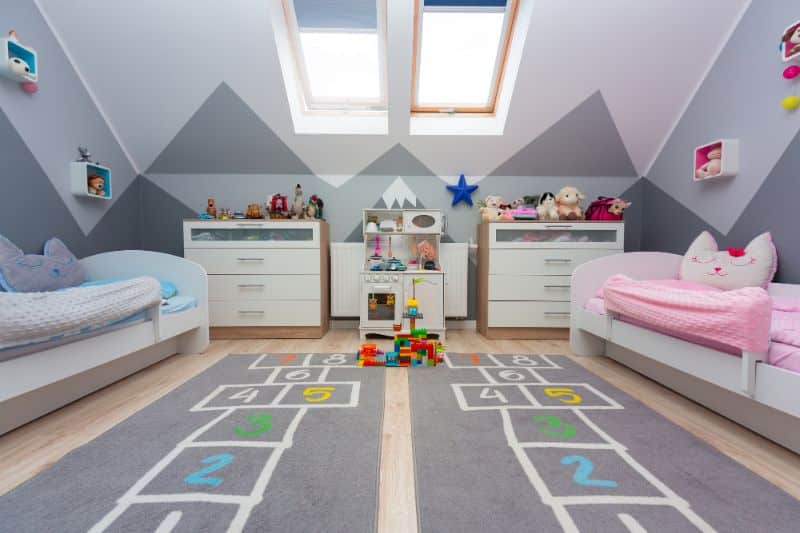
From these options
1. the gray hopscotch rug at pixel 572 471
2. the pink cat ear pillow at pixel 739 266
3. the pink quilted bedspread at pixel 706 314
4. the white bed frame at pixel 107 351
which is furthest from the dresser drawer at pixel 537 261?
the white bed frame at pixel 107 351

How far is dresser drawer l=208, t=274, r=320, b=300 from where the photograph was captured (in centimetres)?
322

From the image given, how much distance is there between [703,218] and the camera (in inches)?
118

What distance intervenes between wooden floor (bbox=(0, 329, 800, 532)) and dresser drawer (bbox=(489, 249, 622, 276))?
877 mm

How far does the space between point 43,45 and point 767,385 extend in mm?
4558

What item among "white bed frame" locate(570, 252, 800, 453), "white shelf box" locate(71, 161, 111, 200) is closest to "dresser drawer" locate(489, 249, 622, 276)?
"white bed frame" locate(570, 252, 800, 453)

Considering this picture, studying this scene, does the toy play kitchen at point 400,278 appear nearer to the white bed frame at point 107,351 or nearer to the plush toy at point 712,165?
the white bed frame at point 107,351

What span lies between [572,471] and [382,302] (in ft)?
7.09

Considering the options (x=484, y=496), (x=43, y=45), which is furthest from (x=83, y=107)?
(x=484, y=496)

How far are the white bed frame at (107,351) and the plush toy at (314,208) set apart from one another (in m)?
1.12

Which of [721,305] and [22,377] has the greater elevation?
[721,305]

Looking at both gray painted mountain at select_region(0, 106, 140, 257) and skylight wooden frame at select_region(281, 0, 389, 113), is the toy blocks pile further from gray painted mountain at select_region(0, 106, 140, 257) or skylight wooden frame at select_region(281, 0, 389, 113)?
gray painted mountain at select_region(0, 106, 140, 257)

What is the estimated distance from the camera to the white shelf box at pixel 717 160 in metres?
2.64

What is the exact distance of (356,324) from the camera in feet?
12.1

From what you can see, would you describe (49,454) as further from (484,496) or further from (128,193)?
(128,193)
